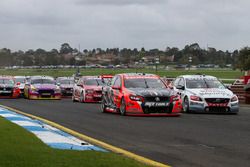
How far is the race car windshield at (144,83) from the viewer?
20.4 meters

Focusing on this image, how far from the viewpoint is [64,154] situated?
9211 mm

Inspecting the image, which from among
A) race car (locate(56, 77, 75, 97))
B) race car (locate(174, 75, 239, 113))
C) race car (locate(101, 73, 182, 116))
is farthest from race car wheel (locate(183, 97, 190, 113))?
race car (locate(56, 77, 75, 97))

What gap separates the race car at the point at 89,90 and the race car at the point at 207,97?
7.90 m

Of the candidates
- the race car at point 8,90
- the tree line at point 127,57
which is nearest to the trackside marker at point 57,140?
the race car at point 8,90

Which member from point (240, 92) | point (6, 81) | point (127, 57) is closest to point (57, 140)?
point (240, 92)

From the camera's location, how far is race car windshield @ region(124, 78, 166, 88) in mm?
20375

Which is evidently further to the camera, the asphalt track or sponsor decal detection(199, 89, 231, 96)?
sponsor decal detection(199, 89, 231, 96)

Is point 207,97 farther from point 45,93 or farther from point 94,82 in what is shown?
point 45,93

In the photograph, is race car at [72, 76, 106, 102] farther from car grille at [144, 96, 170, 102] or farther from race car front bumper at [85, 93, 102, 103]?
car grille at [144, 96, 170, 102]

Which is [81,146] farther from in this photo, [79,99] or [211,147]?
[79,99]

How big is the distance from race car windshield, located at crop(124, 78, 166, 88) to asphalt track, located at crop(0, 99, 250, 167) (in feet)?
6.36

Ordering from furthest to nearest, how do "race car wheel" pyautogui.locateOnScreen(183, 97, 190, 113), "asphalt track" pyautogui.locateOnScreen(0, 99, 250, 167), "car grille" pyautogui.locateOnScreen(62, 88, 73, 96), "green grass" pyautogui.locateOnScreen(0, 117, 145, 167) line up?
"car grille" pyautogui.locateOnScreen(62, 88, 73, 96) < "race car wheel" pyautogui.locateOnScreen(183, 97, 190, 113) < "asphalt track" pyautogui.locateOnScreen(0, 99, 250, 167) < "green grass" pyautogui.locateOnScreen(0, 117, 145, 167)

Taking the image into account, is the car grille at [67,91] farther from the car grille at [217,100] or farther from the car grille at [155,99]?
the car grille at [155,99]

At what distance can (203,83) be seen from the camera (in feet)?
74.5
